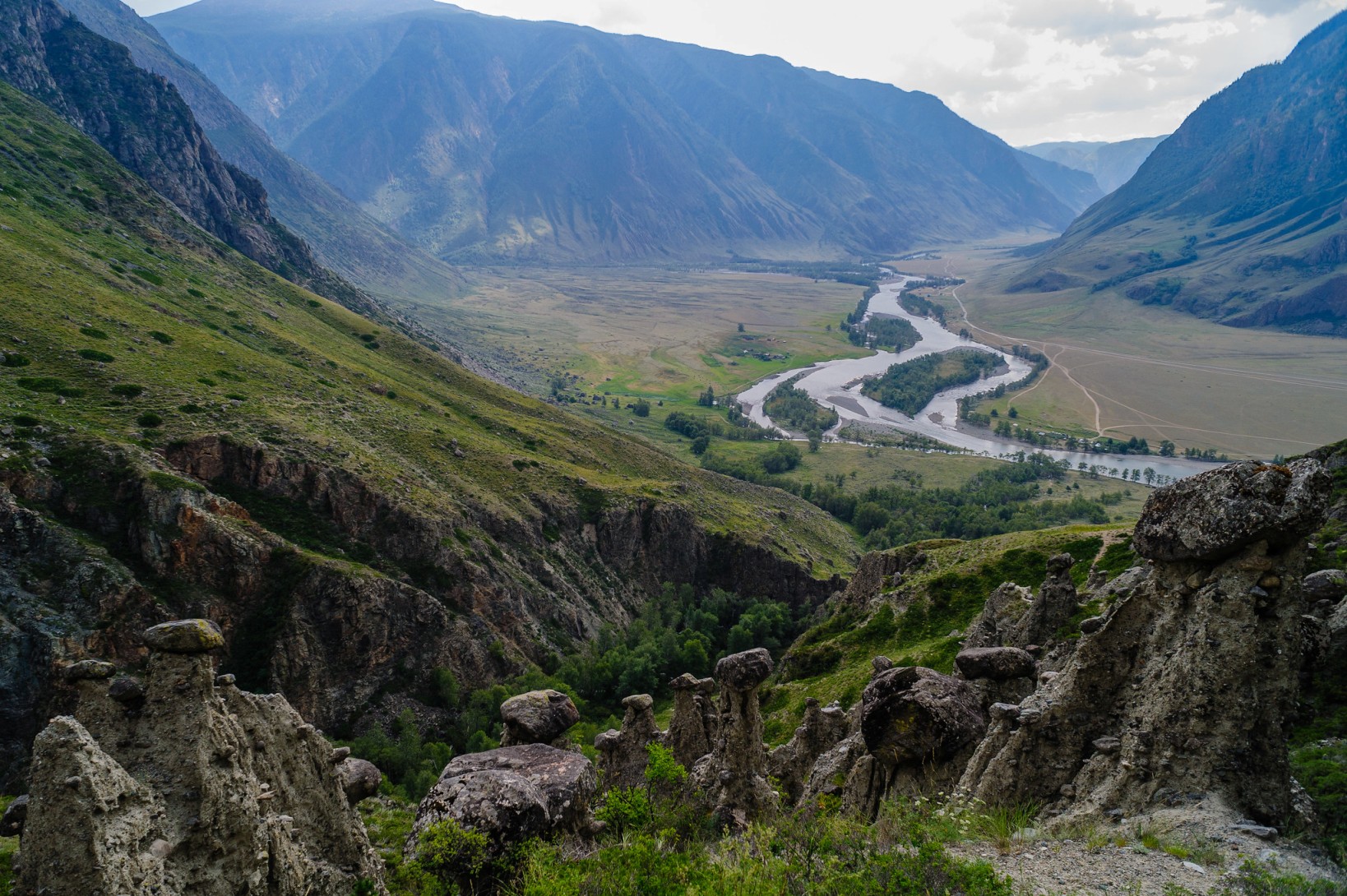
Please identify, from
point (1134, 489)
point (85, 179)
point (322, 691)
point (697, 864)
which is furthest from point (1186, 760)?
point (1134, 489)

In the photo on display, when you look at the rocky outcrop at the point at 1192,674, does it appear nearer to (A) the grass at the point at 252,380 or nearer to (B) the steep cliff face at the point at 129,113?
(A) the grass at the point at 252,380

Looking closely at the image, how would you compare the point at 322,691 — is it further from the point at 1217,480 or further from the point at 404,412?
the point at 1217,480

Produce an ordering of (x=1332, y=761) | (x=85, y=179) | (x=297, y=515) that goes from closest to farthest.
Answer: (x=1332, y=761) → (x=297, y=515) → (x=85, y=179)

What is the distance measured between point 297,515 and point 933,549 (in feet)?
238

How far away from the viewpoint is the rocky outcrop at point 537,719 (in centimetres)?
3288

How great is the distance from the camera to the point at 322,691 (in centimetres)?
6994

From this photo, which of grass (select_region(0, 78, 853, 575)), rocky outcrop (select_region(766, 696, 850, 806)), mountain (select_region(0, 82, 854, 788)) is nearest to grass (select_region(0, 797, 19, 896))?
mountain (select_region(0, 82, 854, 788))

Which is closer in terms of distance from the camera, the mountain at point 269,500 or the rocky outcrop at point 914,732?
the rocky outcrop at point 914,732

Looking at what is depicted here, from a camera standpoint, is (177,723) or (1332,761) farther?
(1332,761)

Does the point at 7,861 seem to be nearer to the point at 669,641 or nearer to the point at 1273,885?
the point at 1273,885

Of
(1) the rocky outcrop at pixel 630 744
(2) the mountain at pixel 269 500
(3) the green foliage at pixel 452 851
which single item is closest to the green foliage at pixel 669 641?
(2) the mountain at pixel 269 500

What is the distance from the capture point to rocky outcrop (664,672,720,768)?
131 ft

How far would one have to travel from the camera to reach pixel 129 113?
18312 cm

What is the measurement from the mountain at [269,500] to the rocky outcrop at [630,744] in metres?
28.1
